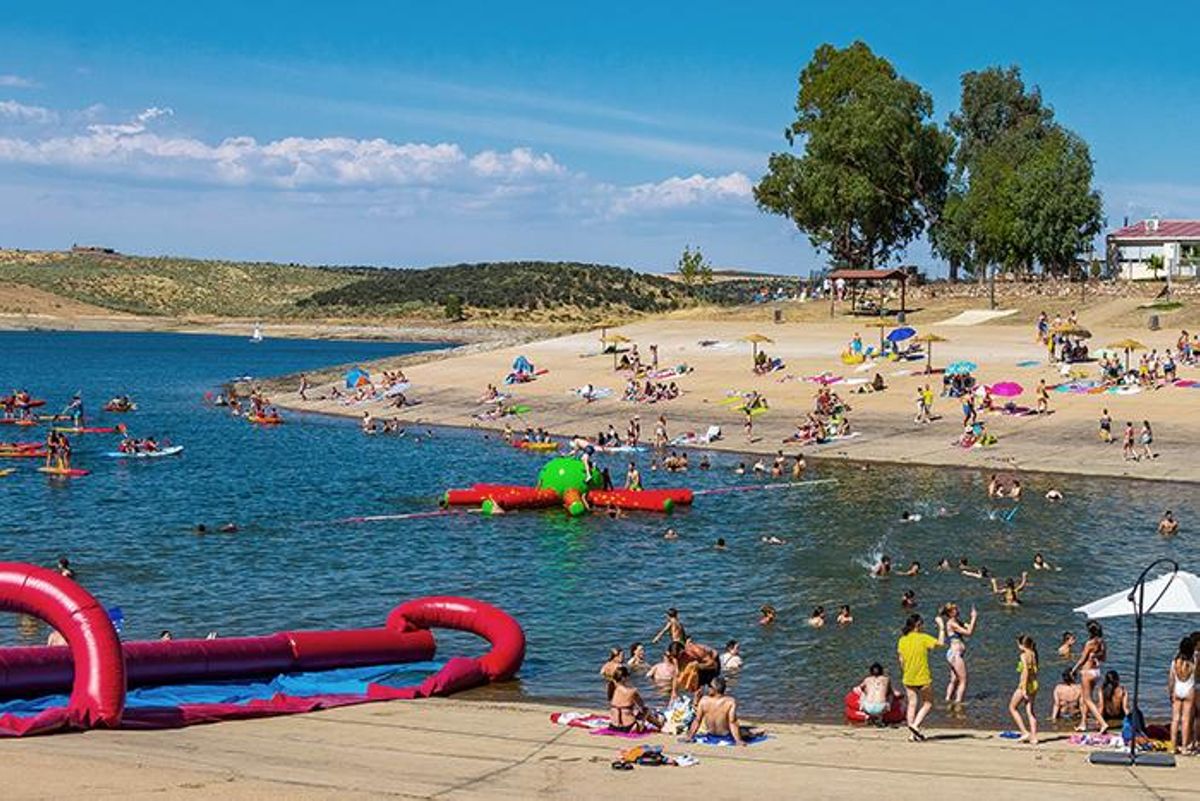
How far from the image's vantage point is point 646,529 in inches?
1656

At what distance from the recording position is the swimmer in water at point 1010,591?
31.6 m

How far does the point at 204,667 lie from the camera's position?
79.7ft

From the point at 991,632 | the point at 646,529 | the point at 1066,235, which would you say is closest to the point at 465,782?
the point at 991,632

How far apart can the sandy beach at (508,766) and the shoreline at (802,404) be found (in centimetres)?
2981

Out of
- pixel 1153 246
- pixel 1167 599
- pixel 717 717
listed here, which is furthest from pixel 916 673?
pixel 1153 246

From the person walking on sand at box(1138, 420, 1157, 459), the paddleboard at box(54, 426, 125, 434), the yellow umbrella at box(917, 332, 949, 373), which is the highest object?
the yellow umbrella at box(917, 332, 949, 373)

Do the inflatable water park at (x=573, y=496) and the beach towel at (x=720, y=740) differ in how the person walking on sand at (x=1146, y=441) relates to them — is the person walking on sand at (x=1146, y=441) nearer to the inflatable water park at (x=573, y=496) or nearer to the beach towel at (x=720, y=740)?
the inflatable water park at (x=573, y=496)

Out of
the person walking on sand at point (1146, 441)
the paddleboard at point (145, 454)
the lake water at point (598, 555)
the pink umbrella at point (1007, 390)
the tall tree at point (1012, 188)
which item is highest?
the tall tree at point (1012, 188)

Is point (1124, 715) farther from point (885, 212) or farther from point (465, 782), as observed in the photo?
point (885, 212)

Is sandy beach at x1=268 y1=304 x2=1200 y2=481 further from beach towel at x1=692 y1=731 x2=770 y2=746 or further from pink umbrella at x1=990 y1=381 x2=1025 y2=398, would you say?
beach towel at x1=692 y1=731 x2=770 y2=746

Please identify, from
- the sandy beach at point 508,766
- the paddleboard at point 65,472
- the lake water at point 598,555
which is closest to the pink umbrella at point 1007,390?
the lake water at point 598,555

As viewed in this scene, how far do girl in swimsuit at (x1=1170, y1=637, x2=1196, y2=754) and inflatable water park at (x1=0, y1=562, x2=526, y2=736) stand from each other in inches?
411

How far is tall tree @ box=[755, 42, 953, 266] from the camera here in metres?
94.9

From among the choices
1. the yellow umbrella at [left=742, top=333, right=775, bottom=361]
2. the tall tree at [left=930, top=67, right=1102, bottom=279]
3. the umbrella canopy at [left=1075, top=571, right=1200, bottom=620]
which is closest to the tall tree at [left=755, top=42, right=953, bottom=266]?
the tall tree at [left=930, top=67, right=1102, bottom=279]
